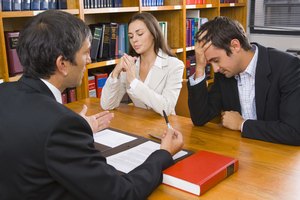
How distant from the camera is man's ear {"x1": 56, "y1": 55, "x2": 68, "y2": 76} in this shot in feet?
3.37

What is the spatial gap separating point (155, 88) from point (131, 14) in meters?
1.13

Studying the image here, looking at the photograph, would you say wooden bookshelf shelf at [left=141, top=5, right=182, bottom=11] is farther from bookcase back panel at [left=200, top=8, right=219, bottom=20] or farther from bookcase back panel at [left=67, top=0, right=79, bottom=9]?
bookcase back panel at [left=200, top=8, right=219, bottom=20]

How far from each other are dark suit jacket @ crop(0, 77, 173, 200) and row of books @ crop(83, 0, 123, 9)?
6.07 ft

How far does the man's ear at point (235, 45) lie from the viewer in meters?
1.61

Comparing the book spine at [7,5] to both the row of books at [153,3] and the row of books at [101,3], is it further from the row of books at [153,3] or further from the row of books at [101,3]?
the row of books at [153,3]

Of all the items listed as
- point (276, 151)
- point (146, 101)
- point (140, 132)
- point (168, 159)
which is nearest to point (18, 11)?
point (146, 101)

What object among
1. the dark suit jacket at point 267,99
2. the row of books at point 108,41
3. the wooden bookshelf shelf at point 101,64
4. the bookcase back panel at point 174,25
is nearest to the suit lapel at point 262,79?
the dark suit jacket at point 267,99

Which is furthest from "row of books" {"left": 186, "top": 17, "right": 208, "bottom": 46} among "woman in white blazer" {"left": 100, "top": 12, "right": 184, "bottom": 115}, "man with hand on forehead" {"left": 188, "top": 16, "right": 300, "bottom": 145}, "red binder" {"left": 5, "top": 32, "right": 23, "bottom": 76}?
"man with hand on forehead" {"left": 188, "top": 16, "right": 300, "bottom": 145}

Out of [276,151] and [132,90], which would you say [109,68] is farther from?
[276,151]

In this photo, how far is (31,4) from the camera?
239 centimetres

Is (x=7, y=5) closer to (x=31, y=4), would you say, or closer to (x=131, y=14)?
(x=31, y=4)

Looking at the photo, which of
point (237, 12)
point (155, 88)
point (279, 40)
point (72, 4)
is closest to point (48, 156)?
point (155, 88)

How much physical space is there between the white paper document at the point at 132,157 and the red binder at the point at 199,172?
4.5 inches

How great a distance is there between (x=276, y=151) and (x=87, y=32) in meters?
0.84
